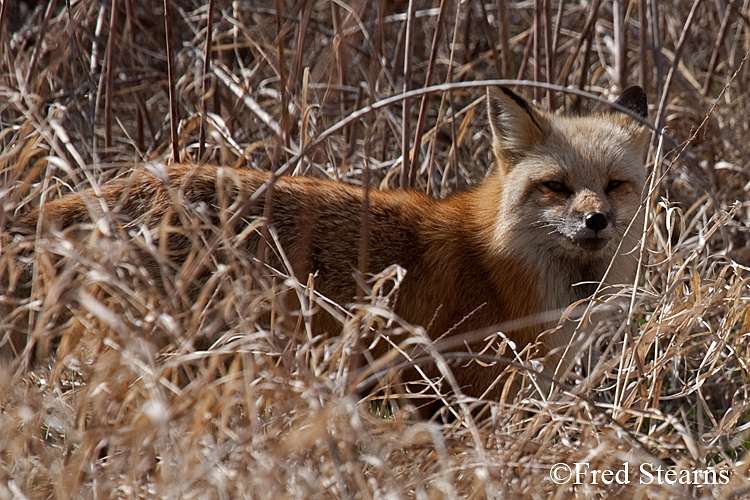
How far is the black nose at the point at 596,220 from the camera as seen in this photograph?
10.6ft

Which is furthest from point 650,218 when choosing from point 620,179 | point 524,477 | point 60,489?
point 60,489

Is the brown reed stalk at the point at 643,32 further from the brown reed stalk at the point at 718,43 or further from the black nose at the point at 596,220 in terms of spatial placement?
the black nose at the point at 596,220

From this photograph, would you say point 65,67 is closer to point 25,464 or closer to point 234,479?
point 25,464

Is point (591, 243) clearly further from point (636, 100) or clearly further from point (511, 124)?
point (636, 100)

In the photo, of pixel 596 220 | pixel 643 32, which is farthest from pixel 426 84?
pixel 643 32

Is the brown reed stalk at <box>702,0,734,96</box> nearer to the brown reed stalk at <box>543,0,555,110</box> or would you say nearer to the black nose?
the brown reed stalk at <box>543,0,555,110</box>

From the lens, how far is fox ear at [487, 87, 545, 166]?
3.58m

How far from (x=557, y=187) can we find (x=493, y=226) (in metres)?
0.35

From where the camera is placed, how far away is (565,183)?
3.47 meters

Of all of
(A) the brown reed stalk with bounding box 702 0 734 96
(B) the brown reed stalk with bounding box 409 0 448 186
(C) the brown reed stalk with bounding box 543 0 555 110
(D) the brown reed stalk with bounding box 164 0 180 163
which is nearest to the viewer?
(D) the brown reed stalk with bounding box 164 0 180 163

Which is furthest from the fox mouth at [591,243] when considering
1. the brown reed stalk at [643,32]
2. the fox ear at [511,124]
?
the brown reed stalk at [643,32]

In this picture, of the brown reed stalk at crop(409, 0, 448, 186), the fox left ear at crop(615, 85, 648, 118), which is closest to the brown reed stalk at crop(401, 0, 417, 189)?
the brown reed stalk at crop(409, 0, 448, 186)

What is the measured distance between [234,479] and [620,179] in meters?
2.35

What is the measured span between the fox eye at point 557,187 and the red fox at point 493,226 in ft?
0.03
